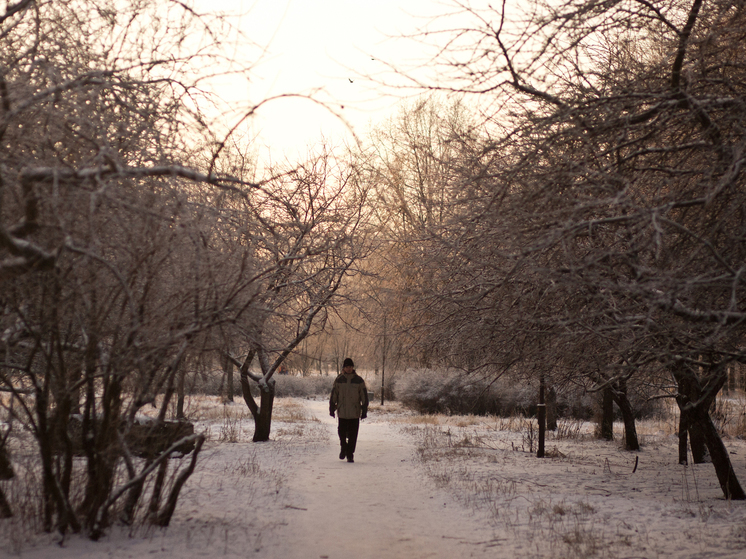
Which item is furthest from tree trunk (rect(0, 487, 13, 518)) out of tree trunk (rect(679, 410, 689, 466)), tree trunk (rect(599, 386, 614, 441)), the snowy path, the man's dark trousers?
tree trunk (rect(599, 386, 614, 441))

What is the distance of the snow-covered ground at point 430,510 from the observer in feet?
16.7

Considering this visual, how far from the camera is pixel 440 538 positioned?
5.75 m

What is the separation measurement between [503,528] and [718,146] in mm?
3922

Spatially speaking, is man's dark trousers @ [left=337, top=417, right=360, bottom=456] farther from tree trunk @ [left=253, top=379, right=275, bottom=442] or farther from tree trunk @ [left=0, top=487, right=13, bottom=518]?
tree trunk @ [left=0, top=487, right=13, bottom=518]

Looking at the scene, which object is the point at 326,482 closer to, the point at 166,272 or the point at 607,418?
the point at 166,272

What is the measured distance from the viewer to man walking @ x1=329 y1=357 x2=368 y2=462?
10.8 m

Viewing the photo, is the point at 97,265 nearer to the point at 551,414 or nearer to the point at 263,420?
the point at 263,420

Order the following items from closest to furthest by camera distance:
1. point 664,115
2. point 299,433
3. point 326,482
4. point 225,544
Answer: point 225,544, point 664,115, point 326,482, point 299,433

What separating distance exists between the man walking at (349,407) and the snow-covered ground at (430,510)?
327 millimetres

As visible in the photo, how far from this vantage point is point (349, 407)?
10.9 metres

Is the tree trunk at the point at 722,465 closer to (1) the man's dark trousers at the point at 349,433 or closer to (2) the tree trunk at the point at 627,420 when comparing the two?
(2) the tree trunk at the point at 627,420

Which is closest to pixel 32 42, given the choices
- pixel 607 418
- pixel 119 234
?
pixel 119 234

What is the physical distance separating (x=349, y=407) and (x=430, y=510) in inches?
158

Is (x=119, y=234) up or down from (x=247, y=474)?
up
